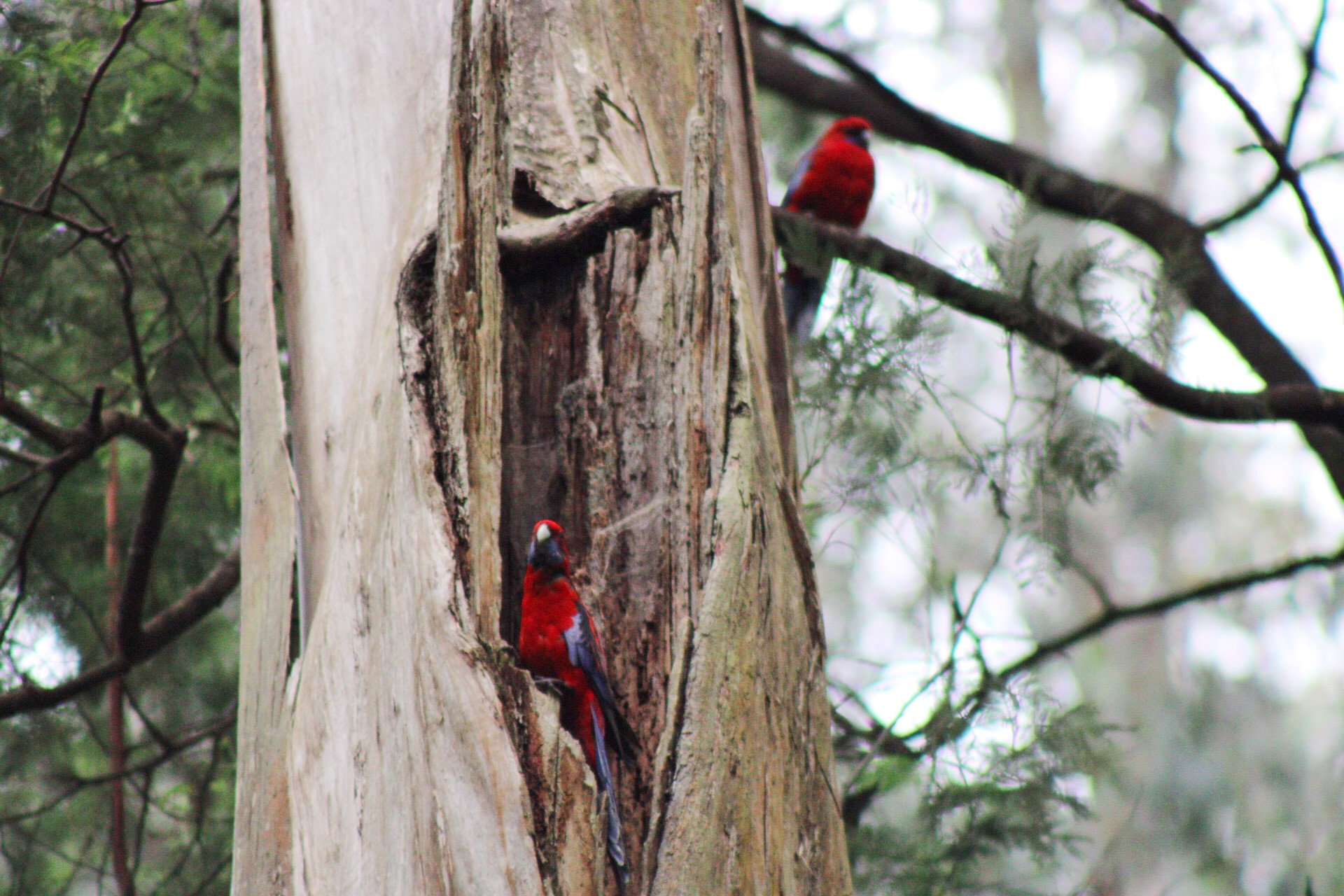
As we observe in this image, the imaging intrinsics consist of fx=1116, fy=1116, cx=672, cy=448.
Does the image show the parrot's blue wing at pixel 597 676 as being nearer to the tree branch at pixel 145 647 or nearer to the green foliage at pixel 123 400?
the tree branch at pixel 145 647

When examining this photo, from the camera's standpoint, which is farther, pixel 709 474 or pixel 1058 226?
pixel 1058 226

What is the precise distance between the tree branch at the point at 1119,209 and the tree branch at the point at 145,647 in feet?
8.85

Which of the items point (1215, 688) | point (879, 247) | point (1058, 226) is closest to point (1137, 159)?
point (1058, 226)

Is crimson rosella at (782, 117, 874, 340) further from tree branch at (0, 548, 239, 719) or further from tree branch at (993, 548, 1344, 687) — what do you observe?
tree branch at (0, 548, 239, 719)

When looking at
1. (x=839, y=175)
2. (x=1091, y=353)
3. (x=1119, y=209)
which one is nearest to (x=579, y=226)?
(x=1091, y=353)

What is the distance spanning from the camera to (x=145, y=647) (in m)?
3.02

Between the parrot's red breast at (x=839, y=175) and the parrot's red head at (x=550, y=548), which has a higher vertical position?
the parrot's red breast at (x=839, y=175)

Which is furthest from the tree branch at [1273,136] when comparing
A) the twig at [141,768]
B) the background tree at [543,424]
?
the twig at [141,768]

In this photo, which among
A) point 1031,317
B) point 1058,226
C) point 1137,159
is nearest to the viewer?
point 1031,317

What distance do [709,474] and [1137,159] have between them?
62.0ft

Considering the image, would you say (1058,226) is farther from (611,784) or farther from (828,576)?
(611,784)

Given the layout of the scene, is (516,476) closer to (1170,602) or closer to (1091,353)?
(1091,353)

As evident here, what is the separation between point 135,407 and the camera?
12.9ft

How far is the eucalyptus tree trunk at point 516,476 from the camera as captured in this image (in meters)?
1.34
